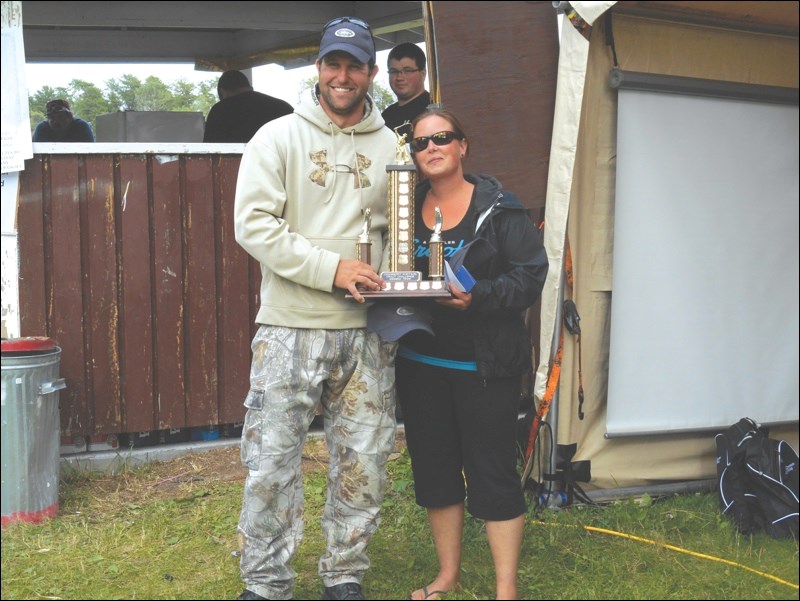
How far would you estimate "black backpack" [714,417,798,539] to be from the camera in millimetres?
4145

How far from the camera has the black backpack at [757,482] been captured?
4.14m

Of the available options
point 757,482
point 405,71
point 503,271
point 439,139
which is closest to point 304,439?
point 503,271

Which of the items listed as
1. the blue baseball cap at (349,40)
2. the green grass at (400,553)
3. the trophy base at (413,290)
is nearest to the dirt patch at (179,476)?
the green grass at (400,553)

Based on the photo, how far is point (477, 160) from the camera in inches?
147

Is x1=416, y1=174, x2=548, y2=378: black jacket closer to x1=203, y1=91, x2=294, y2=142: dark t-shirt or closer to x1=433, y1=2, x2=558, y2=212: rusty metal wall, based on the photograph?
x1=433, y1=2, x2=558, y2=212: rusty metal wall

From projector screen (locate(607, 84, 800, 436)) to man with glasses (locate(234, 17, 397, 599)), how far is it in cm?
156

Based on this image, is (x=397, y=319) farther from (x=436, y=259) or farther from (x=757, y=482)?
(x=757, y=482)

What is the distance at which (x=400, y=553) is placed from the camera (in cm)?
407

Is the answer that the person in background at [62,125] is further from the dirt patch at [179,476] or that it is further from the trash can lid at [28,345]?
the dirt patch at [179,476]

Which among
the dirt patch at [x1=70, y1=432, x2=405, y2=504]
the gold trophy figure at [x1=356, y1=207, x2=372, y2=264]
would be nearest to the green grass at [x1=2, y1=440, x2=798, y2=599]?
the dirt patch at [x1=70, y1=432, x2=405, y2=504]

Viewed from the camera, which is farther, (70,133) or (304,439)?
(70,133)

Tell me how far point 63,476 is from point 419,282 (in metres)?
2.83

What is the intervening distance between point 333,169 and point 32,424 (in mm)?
2093

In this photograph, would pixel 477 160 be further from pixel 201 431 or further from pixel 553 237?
pixel 201 431
